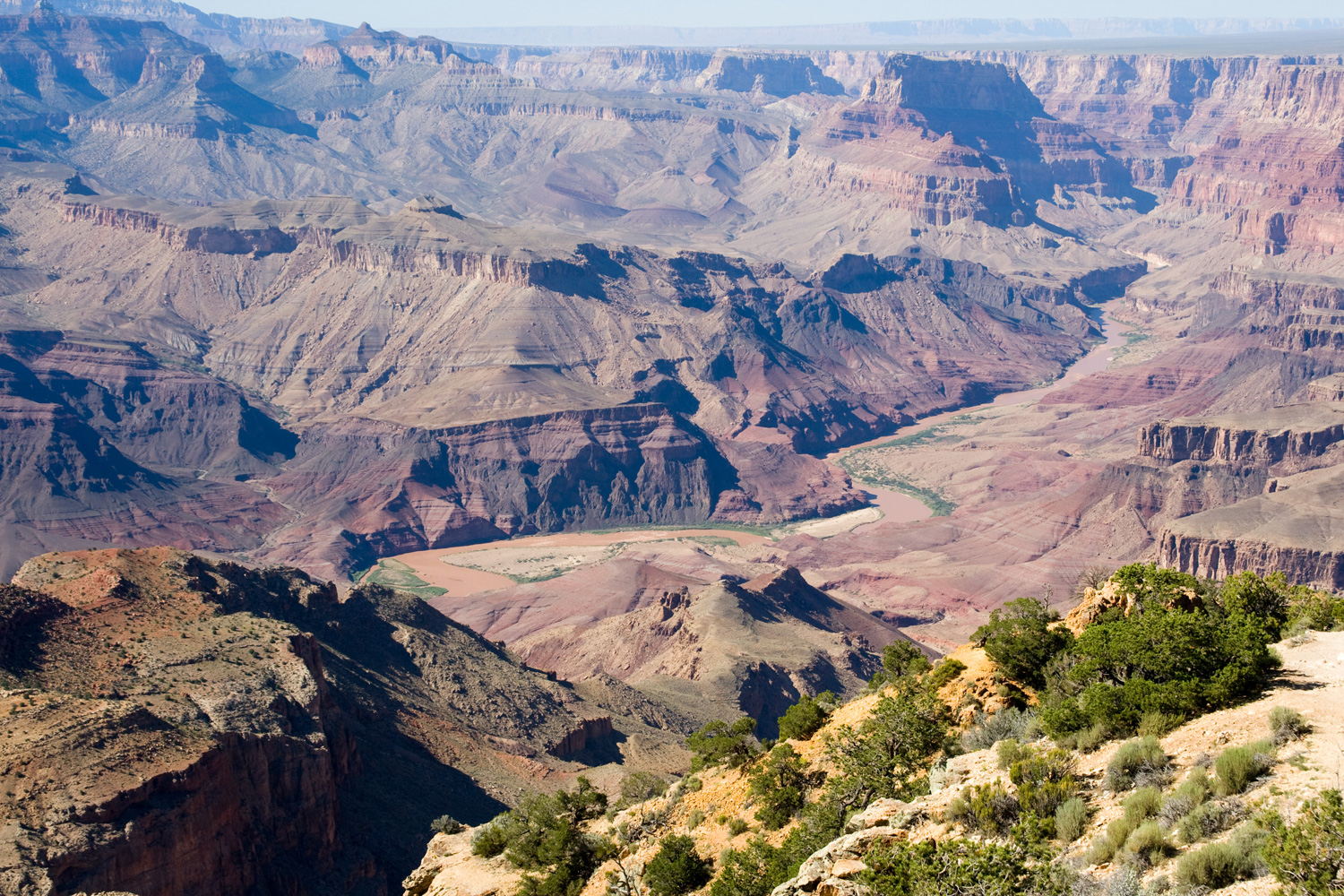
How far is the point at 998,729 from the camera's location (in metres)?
29.3

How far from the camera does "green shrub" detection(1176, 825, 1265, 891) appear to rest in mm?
19406

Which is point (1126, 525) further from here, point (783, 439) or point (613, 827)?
point (613, 827)

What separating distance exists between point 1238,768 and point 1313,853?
10.2 feet

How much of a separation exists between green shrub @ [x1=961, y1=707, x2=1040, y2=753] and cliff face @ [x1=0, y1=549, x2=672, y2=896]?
28.3m

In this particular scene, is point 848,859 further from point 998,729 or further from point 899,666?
point 899,666

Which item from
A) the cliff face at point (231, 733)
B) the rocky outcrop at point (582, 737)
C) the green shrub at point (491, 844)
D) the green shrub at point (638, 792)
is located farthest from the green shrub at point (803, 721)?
the rocky outcrop at point (582, 737)

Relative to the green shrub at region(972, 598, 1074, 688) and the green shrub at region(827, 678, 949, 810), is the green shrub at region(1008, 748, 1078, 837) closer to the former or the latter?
the green shrub at region(827, 678, 949, 810)

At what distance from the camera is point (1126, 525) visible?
453ft

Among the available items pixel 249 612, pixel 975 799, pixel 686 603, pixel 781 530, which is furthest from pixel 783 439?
pixel 975 799

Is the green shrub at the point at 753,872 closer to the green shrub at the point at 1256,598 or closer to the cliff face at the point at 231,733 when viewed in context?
the green shrub at the point at 1256,598

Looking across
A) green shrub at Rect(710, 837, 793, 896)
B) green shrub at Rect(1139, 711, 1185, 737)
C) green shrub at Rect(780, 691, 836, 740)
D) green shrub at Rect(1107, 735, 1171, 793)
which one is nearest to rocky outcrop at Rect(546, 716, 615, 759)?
green shrub at Rect(780, 691, 836, 740)

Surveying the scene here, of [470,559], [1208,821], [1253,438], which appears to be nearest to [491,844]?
[1208,821]

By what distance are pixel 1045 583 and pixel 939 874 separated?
369 feet

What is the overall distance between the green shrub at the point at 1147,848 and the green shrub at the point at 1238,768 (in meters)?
1.60
